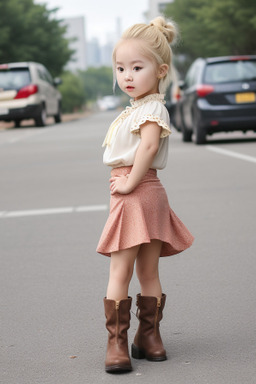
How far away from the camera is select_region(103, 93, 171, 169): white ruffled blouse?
3.51 meters

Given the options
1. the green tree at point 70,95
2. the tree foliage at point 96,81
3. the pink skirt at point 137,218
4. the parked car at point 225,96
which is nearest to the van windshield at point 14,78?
the parked car at point 225,96

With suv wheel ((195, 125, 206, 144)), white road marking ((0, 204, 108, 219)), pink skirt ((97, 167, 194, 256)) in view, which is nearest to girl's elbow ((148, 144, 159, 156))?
pink skirt ((97, 167, 194, 256))

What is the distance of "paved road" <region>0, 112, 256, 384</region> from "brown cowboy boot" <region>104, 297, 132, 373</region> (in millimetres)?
69

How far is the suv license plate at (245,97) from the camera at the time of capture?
51.4ft

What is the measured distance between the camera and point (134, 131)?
353 cm

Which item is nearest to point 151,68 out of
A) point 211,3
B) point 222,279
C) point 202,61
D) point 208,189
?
point 222,279

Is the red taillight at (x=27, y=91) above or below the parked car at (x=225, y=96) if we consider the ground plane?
below

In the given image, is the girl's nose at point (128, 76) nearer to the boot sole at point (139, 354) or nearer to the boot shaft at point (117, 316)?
the boot shaft at point (117, 316)

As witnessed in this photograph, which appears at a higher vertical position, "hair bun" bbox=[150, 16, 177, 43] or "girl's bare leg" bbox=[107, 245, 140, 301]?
"hair bun" bbox=[150, 16, 177, 43]

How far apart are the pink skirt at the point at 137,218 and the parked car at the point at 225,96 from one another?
12.1 metres

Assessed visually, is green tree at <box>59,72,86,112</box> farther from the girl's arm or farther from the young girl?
the girl's arm

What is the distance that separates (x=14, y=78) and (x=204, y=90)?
1256cm

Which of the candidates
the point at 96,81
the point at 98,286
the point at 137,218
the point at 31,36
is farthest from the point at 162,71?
the point at 96,81

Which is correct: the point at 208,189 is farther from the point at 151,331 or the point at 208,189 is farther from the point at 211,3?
the point at 211,3
